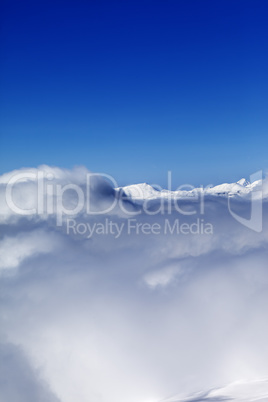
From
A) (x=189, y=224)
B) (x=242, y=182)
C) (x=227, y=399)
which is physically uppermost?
(x=242, y=182)

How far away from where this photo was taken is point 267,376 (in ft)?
51.7

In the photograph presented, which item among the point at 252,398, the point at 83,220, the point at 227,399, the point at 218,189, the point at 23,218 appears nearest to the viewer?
the point at 252,398

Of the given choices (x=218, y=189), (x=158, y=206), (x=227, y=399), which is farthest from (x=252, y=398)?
(x=218, y=189)

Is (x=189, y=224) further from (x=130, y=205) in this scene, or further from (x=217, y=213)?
(x=130, y=205)

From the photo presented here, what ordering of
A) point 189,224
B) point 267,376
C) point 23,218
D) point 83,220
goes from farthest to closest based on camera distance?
point 189,224 → point 83,220 → point 23,218 → point 267,376

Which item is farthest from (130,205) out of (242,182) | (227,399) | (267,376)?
(242,182)

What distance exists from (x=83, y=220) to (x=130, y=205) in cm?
502

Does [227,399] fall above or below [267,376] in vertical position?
above

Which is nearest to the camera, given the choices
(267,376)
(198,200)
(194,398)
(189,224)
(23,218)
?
(194,398)

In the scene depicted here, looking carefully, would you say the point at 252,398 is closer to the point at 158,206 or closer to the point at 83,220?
the point at 83,220

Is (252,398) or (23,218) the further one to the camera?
(23,218)

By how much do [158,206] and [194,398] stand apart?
2735 cm

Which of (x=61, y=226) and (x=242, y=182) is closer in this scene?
(x=61, y=226)

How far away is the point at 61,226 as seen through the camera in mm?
32938
